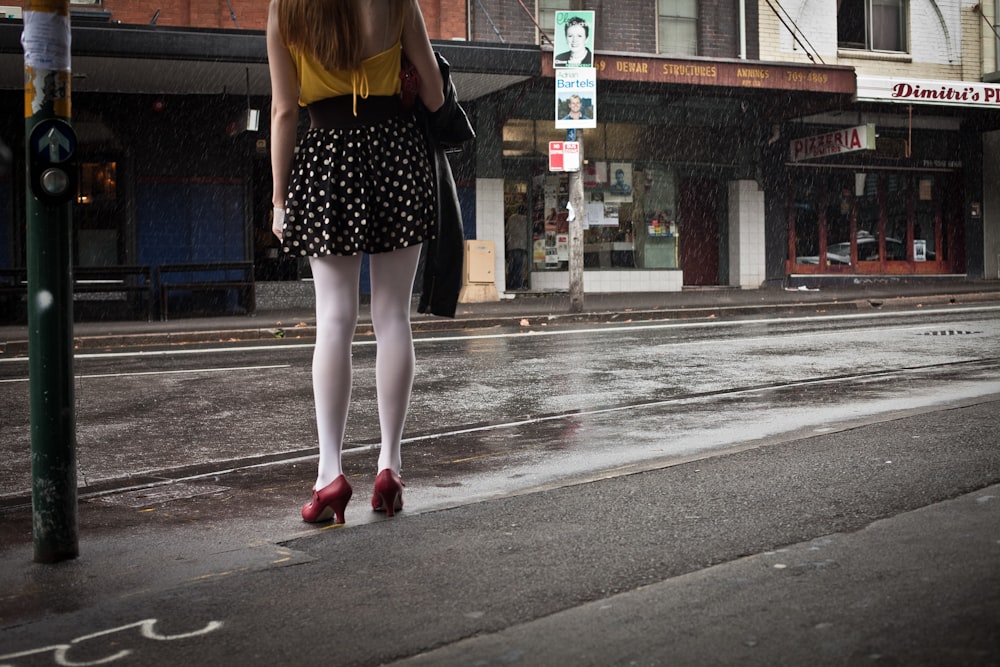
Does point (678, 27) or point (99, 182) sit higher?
point (678, 27)

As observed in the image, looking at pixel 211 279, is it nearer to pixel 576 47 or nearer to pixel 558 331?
pixel 576 47

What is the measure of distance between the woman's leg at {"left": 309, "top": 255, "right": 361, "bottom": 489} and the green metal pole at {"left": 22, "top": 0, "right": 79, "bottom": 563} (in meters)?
0.81

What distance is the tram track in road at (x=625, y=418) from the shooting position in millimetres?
4993

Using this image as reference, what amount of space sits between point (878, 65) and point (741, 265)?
5589 millimetres

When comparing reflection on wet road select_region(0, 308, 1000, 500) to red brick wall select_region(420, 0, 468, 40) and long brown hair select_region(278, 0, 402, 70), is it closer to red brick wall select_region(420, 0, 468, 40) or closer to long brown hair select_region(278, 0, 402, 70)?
long brown hair select_region(278, 0, 402, 70)

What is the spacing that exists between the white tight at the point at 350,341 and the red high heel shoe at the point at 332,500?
0.10 feet

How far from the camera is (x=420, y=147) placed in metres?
4.05

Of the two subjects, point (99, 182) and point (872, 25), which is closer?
point (99, 182)

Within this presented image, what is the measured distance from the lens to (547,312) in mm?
17422

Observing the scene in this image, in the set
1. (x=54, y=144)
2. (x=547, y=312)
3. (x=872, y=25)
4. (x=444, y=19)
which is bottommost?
(x=547, y=312)

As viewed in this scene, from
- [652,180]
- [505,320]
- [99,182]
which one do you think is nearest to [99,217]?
[99,182]

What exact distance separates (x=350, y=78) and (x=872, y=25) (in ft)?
81.1

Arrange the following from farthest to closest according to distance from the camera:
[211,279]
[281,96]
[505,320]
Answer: [211,279] < [505,320] < [281,96]

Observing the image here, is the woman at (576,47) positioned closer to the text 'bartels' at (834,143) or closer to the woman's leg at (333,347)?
the text 'bartels' at (834,143)
